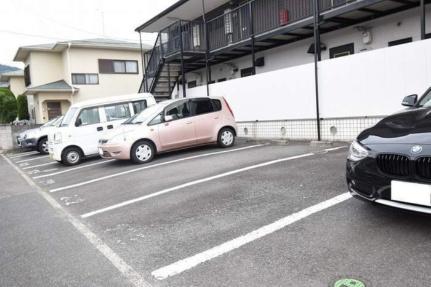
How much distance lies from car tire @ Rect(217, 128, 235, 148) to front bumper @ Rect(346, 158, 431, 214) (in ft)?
21.1

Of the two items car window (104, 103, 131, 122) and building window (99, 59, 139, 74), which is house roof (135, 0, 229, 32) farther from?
building window (99, 59, 139, 74)

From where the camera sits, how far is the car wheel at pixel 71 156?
10148 mm

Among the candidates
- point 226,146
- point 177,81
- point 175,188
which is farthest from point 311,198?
point 177,81

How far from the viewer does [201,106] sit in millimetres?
9734

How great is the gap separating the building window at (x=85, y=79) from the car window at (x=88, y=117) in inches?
519

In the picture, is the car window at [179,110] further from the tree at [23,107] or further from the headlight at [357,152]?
the tree at [23,107]

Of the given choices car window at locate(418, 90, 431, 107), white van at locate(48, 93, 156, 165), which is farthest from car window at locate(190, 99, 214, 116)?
car window at locate(418, 90, 431, 107)

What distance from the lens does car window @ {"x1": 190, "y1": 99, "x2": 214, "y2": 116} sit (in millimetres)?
9617

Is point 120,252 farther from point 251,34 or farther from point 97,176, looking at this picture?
point 251,34

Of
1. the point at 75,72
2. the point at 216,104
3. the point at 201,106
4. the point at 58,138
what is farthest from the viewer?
the point at 75,72

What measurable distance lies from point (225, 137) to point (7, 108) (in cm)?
1799

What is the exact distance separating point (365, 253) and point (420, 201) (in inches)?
23.6

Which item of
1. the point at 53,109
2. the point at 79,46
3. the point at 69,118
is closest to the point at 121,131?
the point at 69,118

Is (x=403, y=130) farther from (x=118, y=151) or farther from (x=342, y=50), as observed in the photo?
Result: (x=342, y=50)
